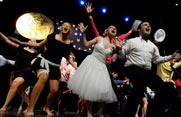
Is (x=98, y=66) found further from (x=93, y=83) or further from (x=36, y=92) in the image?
(x=36, y=92)

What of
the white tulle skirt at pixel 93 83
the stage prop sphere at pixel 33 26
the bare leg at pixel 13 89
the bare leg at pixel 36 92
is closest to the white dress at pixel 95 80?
the white tulle skirt at pixel 93 83

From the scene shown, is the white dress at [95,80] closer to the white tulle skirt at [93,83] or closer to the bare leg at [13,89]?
the white tulle skirt at [93,83]

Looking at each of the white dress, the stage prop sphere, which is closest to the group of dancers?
the white dress

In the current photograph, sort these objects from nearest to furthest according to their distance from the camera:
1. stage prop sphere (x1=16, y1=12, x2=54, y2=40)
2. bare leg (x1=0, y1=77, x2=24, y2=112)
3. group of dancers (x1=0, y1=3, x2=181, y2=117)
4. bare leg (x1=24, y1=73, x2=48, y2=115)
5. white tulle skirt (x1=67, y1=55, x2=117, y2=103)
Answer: group of dancers (x1=0, y1=3, x2=181, y2=117) < bare leg (x1=24, y1=73, x2=48, y2=115) < white tulle skirt (x1=67, y1=55, x2=117, y2=103) < bare leg (x1=0, y1=77, x2=24, y2=112) < stage prop sphere (x1=16, y1=12, x2=54, y2=40)

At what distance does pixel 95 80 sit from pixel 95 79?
0.06ft

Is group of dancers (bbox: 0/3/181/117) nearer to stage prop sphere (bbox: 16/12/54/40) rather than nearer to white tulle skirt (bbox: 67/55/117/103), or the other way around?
white tulle skirt (bbox: 67/55/117/103)

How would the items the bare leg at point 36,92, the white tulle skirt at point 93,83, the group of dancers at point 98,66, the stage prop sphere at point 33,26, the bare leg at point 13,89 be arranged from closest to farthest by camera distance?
the group of dancers at point 98,66 → the bare leg at point 36,92 → the white tulle skirt at point 93,83 → the bare leg at point 13,89 → the stage prop sphere at point 33,26

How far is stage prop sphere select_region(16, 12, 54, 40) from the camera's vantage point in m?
7.97

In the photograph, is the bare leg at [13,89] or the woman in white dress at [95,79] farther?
the bare leg at [13,89]

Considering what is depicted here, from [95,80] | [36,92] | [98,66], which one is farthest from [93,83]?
[36,92]

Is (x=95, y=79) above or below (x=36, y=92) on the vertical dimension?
above

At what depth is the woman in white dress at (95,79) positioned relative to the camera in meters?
4.68

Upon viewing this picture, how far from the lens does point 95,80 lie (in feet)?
15.6

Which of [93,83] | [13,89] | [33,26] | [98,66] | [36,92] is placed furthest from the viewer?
[33,26]
